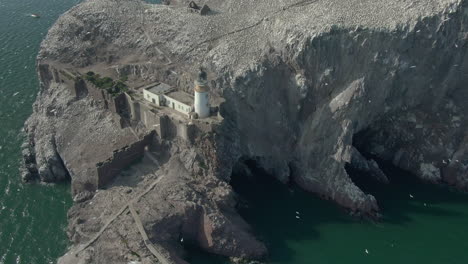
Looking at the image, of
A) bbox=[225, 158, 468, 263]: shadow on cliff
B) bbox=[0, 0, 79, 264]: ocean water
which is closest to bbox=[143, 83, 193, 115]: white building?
bbox=[225, 158, 468, 263]: shadow on cliff

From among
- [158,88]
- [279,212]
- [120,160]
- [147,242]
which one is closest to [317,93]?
[279,212]

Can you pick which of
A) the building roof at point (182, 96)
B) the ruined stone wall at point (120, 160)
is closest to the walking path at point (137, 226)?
the ruined stone wall at point (120, 160)

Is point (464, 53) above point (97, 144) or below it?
above

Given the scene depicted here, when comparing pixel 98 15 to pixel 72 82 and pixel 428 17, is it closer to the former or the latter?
pixel 72 82

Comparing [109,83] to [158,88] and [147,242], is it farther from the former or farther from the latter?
[147,242]

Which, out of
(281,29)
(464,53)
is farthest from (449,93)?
(281,29)

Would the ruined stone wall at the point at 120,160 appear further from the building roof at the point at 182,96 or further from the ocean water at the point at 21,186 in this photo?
the ocean water at the point at 21,186
